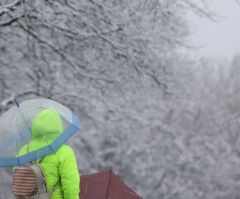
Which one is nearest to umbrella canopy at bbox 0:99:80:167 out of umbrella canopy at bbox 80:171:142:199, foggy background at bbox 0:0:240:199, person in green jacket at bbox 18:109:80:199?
person in green jacket at bbox 18:109:80:199

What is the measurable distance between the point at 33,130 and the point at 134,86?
5.50 metres

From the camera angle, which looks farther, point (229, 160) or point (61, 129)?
point (229, 160)

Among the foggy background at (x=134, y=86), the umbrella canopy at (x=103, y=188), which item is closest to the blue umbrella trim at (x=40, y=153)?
the umbrella canopy at (x=103, y=188)

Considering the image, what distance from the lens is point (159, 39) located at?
930cm

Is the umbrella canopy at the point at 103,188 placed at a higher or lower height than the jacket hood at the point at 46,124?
lower

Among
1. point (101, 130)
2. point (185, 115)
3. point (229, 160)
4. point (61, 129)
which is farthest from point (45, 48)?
point (229, 160)

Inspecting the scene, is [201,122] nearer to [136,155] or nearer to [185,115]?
[185,115]

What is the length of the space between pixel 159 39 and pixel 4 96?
8.99 feet

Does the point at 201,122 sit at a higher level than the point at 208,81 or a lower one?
lower

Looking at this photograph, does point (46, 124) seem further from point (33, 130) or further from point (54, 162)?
point (54, 162)

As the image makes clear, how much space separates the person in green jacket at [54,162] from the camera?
11.7 ft

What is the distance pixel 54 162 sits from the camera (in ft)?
11.8

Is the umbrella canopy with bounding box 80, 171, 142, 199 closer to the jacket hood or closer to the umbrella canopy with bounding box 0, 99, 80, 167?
the umbrella canopy with bounding box 0, 99, 80, 167

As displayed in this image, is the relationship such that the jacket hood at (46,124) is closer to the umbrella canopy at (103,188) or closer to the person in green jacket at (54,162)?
the person in green jacket at (54,162)
